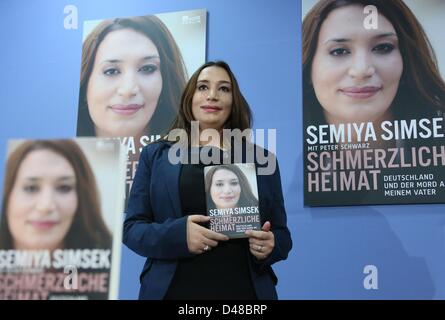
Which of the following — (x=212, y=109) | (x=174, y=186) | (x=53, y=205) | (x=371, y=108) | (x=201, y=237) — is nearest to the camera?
(x=53, y=205)

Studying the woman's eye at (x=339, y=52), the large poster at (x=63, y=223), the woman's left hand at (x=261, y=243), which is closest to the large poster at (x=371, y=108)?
the woman's eye at (x=339, y=52)

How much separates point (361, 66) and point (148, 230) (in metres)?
1.36

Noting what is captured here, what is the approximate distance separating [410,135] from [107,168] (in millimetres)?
1652

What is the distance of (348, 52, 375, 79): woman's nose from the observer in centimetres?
236

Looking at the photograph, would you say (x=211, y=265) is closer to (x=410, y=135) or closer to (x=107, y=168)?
(x=107, y=168)

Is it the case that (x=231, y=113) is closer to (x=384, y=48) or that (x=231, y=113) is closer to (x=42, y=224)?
(x=42, y=224)

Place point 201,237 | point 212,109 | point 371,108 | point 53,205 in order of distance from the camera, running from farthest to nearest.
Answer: point 371,108 < point 212,109 < point 201,237 < point 53,205

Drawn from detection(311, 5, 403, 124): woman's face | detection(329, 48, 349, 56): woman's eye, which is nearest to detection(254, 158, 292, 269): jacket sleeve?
detection(311, 5, 403, 124): woman's face

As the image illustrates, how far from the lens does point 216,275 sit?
1420mm

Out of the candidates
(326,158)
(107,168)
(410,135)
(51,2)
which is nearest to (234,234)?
(107,168)

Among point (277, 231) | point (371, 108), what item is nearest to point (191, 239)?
point (277, 231)

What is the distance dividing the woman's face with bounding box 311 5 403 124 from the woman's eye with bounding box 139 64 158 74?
76 cm

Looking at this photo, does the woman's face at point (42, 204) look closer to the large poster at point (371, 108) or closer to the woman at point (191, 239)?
the woman at point (191, 239)

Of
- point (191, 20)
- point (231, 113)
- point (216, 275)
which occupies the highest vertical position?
point (191, 20)
